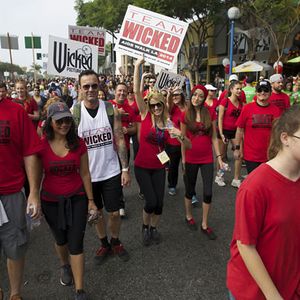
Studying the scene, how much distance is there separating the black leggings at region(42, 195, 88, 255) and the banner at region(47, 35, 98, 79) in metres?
3.52

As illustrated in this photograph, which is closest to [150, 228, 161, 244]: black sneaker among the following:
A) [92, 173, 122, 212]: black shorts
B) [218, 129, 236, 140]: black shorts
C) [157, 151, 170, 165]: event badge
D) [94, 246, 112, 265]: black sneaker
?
[94, 246, 112, 265]: black sneaker

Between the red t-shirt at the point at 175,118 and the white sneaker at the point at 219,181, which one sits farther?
the white sneaker at the point at 219,181

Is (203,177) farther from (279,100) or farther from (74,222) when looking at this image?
(279,100)

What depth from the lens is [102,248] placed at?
3457 millimetres

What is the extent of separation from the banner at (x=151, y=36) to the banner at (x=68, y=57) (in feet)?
3.88

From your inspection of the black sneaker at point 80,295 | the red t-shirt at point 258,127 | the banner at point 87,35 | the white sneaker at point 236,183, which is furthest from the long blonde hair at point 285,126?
the banner at point 87,35

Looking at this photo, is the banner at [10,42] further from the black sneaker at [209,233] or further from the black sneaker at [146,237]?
the black sneaker at [209,233]

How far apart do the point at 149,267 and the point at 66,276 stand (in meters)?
0.83

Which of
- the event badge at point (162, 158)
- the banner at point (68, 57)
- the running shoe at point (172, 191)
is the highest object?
the banner at point (68, 57)

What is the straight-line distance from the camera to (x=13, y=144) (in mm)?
2430

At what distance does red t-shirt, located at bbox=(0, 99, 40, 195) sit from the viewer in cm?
237

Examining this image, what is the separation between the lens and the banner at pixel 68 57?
5504mm

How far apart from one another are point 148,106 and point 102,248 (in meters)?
1.68

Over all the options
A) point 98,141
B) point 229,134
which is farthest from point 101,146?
point 229,134
